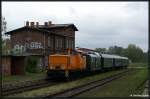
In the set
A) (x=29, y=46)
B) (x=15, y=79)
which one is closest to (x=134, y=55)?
(x=29, y=46)

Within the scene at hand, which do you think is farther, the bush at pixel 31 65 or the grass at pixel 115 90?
the bush at pixel 31 65

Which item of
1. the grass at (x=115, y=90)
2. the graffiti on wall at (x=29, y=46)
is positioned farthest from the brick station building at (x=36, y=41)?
the grass at (x=115, y=90)

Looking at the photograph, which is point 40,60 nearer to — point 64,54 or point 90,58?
point 90,58

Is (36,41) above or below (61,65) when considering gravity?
above

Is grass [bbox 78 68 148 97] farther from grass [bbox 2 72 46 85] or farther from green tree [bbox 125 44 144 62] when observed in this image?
green tree [bbox 125 44 144 62]

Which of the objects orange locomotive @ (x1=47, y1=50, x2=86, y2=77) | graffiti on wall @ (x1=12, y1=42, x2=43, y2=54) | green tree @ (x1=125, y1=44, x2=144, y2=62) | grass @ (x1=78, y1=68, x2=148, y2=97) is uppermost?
graffiti on wall @ (x1=12, y1=42, x2=43, y2=54)

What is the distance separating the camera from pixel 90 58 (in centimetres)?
4269

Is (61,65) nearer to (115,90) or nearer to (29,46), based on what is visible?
(115,90)

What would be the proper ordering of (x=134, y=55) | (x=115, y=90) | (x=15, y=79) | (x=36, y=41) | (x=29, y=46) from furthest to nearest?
(x=134, y=55)
(x=29, y=46)
(x=36, y=41)
(x=15, y=79)
(x=115, y=90)

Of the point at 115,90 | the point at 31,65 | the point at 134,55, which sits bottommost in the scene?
the point at 134,55

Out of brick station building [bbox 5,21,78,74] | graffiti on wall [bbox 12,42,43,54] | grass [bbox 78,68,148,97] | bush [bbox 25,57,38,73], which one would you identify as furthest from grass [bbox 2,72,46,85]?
graffiti on wall [bbox 12,42,43,54]

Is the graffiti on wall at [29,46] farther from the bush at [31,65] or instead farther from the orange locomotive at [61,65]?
the orange locomotive at [61,65]

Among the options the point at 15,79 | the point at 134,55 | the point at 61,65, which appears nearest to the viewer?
the point at 61,65

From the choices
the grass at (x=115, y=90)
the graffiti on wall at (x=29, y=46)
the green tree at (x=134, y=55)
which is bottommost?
the green tree at (x=134, y=55)
